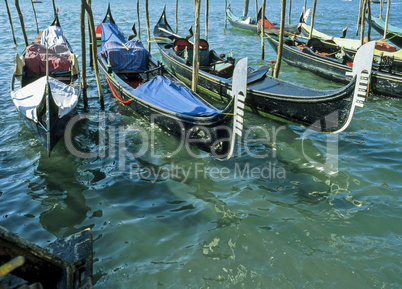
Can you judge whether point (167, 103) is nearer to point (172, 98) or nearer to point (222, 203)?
point (172, 98)

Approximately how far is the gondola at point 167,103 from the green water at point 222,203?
1.17ft

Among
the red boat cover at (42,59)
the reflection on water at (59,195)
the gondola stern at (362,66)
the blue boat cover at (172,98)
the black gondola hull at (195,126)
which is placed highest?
the gondola stern at (362,66)

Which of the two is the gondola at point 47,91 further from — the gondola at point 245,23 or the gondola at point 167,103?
the gondola at point 245,23

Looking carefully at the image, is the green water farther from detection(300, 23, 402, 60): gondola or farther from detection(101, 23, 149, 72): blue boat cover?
detection(300, 23, 402, 60): gondola

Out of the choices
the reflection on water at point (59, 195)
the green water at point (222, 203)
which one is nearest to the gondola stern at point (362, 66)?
the green water at point (222, 203)

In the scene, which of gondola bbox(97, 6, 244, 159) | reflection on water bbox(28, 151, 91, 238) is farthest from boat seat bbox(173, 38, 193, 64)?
reflection on water bbox(28, 151, 91, 238)

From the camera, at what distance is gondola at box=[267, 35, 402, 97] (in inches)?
330

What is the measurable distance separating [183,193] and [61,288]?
2600mm

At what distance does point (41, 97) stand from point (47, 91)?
29.7 inches

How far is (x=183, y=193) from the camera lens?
517cm

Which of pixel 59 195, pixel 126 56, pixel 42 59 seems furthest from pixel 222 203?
pixel 42 59

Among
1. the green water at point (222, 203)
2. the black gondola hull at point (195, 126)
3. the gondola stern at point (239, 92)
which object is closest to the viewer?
the green water at point (222, 203)

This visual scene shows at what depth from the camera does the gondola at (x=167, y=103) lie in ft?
18.2

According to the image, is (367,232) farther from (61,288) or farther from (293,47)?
(293,47)
